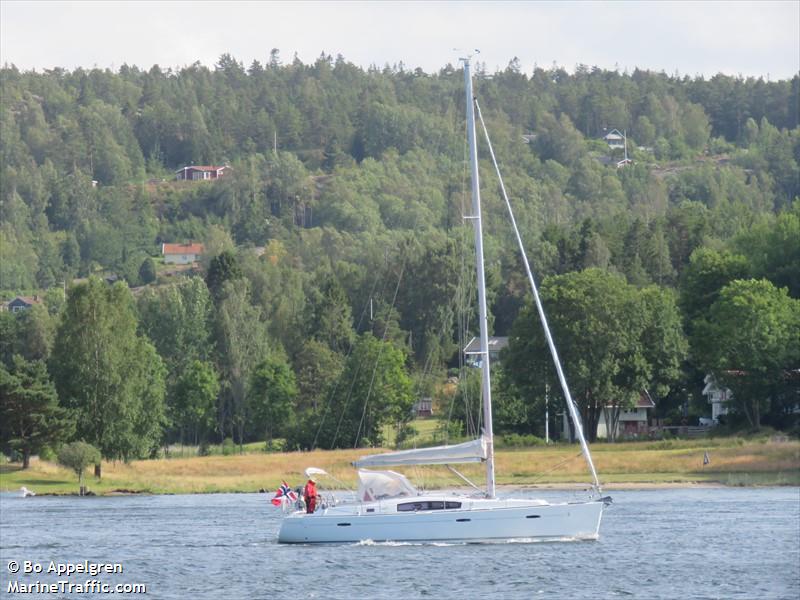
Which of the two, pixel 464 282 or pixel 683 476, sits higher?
pixel 464 282

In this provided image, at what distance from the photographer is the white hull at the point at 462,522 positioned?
54438 millimetres

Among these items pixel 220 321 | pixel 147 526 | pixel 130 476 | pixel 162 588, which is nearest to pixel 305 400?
pixel 220 321

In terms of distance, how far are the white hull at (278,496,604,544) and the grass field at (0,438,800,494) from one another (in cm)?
3102

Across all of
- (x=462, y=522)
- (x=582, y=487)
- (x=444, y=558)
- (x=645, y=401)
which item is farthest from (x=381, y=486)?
(x=645, y=401)

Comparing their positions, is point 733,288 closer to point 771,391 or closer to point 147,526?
point 771,391

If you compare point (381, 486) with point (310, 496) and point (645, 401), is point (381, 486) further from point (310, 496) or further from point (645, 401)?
point (645, 401)

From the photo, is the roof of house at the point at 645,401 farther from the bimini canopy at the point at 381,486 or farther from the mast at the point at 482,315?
the bimini canopy at the point at 381,486

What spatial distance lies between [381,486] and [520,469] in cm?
4070

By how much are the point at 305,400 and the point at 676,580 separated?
328ft

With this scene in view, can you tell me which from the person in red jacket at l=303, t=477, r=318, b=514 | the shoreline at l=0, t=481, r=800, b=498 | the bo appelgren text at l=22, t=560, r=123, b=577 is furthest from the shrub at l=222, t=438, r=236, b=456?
the bo appelgren text at l=22, t=560, r=123, b=577

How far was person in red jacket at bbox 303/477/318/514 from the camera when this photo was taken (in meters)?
56.4

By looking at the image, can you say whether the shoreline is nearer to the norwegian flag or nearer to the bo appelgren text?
the norwegian flag

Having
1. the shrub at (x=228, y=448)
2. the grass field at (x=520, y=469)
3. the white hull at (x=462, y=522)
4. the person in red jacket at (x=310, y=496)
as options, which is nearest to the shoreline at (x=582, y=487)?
the grass field at (x=520, y=469)

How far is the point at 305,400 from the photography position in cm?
14688
